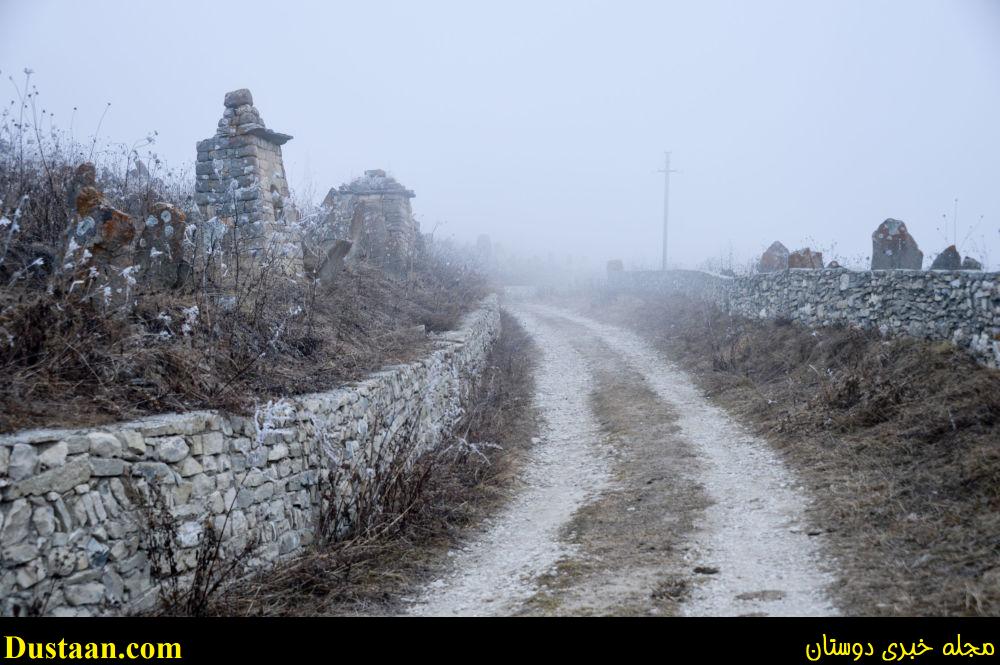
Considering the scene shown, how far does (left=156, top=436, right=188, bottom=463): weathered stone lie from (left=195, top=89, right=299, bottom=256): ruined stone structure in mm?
5495

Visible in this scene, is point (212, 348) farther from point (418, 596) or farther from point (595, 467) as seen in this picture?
point (595, 467)

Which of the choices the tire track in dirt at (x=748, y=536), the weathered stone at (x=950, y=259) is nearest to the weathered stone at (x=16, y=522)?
the tire track in dirt at (x=748, y=536)

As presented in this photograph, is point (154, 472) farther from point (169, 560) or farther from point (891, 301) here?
point (891, 301)

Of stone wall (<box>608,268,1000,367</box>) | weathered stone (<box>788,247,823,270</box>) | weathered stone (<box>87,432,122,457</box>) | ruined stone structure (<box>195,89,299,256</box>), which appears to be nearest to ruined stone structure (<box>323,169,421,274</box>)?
ruined stone structure (<box>195,89,299,256</box>)

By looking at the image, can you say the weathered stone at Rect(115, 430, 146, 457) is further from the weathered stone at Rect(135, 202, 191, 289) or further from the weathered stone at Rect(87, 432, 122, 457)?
the weathered stone at Rect(135, 202, 191, 289)

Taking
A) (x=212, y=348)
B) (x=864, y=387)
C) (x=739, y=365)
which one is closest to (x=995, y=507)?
(x=864, y=387)

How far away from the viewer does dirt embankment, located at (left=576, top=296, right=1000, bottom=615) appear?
4.80m

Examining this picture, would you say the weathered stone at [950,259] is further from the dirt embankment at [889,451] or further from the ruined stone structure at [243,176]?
the ruined stone structure at [243,176]

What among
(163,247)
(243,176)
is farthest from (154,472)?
(243,176)

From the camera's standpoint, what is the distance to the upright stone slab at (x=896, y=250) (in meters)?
11.6
